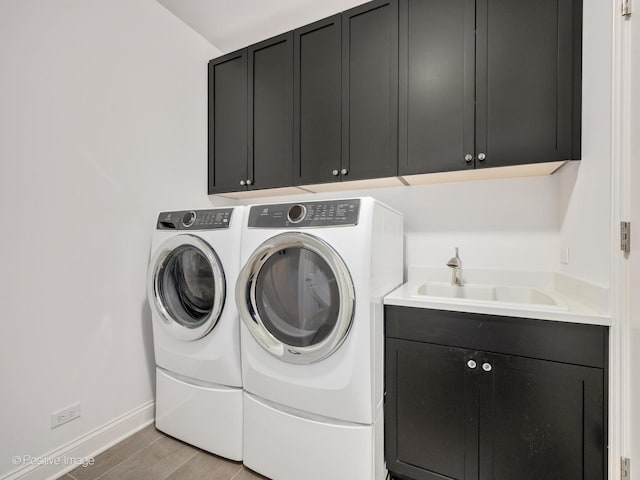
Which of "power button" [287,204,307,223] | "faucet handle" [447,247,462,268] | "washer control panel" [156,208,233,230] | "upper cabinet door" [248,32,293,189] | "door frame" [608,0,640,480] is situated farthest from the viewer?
"upper cabinet door" [248,32,293,189]

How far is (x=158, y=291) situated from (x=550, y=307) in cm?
191

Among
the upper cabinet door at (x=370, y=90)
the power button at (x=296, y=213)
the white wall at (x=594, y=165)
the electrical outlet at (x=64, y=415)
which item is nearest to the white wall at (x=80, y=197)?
the electrical outlet at (x=64, y=415)

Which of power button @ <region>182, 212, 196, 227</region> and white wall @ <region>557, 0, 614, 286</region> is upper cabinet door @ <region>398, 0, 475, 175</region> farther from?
power button @ <region>182, 212, 196, 227</region>

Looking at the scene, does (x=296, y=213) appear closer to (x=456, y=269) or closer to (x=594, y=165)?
(x=456, y=269)

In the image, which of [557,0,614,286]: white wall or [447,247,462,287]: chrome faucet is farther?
[447,247,462,287]: chrome faucet

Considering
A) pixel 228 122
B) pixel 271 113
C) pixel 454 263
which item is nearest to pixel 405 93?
pixel 271 113

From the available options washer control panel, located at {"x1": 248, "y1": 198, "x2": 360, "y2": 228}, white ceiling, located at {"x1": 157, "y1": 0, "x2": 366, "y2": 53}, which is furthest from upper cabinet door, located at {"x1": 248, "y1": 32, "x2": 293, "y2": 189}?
washer control panel, located at {"x1": 248, "y1": 198, "x2": 360, "y2": 228}

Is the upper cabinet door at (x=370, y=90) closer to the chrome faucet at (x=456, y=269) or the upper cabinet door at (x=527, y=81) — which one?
the upper cabinet door at (x=527, y=81)

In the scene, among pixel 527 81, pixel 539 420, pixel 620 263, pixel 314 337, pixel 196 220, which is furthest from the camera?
→ pixel 196 220

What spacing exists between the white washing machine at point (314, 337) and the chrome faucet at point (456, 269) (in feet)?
1.80

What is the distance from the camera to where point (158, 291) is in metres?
1.71

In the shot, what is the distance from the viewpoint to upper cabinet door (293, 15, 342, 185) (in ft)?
6.13

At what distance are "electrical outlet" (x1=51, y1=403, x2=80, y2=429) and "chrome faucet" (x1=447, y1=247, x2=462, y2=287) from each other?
7.25ft

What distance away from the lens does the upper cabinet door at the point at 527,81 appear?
1381 millimetres
